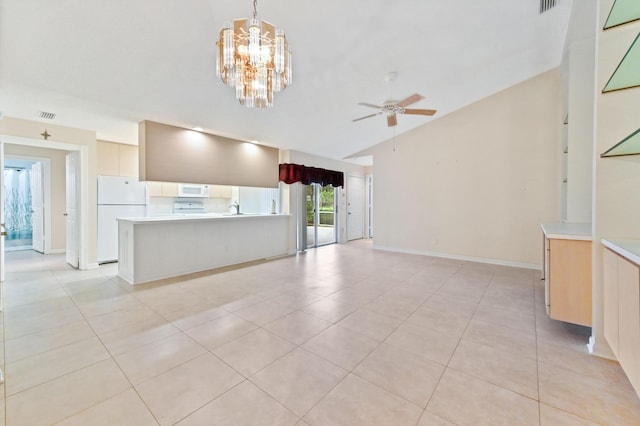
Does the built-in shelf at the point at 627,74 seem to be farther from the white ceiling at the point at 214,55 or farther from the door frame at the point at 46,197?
the door frame at the point at 46,197

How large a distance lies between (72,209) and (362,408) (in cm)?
630

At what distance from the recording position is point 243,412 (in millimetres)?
1507

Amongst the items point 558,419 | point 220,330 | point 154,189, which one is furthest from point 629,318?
point 154,189

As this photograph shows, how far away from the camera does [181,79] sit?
132 inches

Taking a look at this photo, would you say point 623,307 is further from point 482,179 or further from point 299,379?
point 482,179

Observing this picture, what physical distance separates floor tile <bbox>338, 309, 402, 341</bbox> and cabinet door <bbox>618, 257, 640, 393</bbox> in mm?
1480

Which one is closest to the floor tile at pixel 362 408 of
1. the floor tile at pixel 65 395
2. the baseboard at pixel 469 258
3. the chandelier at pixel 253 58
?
the floor tile at pixel 65 395

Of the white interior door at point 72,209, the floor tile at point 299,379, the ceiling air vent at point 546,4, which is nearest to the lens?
the floor tile at point 299,379

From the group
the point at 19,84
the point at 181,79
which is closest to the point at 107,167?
the point at 19,84

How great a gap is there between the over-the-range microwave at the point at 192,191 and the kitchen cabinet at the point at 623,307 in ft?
21.2

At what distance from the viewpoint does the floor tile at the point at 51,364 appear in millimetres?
1768

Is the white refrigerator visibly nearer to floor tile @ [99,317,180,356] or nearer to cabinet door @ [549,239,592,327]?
floor tile @ [99,317,180,356]

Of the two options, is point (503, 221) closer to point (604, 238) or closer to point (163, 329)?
point (604, 238)

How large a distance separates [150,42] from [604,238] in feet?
14.8
